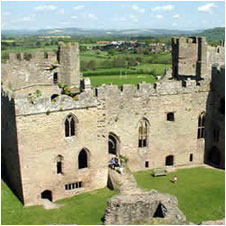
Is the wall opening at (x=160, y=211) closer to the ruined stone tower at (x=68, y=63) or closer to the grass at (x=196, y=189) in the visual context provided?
the grass at (x=196, y=189)

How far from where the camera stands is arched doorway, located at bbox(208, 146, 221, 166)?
101ft

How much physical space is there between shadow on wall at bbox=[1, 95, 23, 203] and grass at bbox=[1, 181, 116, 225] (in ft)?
3.05

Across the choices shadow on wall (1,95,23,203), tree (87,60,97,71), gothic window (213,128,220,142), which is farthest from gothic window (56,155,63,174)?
Answer: tree (87,60,97,71)

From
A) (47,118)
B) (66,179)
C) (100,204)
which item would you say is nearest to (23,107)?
(47,118)

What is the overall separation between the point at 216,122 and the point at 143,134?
20.8 ft

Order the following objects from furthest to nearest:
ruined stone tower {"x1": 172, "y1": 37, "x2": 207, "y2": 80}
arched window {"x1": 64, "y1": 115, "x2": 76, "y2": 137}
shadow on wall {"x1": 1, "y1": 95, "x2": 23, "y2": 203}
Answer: ruined stone tower {"x1": 172, "y1": 37, "x2": 207, "y2": 80} < arched window {"x1": 64, "y1": 115, "x2": 76, "y2": 137} < shadow on wall {"x1": 1, "y1": 95, "x2": 23, "y2": 203}

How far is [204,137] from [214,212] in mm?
8638

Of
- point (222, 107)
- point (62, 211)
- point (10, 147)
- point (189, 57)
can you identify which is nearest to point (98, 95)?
point (10, 147)

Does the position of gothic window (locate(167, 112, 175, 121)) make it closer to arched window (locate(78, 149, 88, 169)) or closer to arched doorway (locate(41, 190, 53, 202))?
arched window (locate(78, 149, 88, 169))

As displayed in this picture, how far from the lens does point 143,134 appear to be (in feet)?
94.1

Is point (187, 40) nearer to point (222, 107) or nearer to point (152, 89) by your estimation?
point (222, 107)

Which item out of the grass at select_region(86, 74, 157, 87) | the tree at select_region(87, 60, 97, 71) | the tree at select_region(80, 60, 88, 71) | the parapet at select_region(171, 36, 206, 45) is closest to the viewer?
the parapet at select_region(171, 36, 206, 45)

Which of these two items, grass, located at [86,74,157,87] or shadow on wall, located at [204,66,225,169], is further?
grass, located at [86,74,157,87]

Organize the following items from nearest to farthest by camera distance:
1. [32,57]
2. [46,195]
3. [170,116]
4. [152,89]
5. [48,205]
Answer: [48,205]
[46,195]
[152,89]
[170,116]
[32,57]
